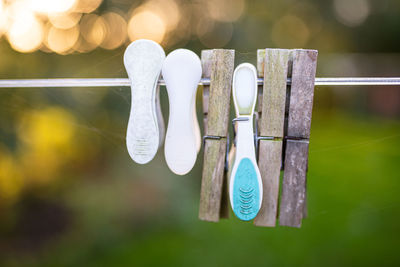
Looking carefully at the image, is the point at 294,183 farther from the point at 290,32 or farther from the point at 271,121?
the point at 290,32

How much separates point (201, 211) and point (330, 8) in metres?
3.11

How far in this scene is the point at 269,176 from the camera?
3.04ft

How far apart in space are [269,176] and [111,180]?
1.50 m

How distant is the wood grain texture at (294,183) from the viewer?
0.91 meters

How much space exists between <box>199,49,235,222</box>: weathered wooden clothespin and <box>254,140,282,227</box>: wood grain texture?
11cm

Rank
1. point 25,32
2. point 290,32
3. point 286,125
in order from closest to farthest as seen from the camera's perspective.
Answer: point 286,125 < point 25,32 < point 290,32

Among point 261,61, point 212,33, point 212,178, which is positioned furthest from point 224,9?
point 212,178

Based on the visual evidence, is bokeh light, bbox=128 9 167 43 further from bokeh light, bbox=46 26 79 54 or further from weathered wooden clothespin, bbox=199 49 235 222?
weathered wooden clothespin, bbox=199 49 235 222

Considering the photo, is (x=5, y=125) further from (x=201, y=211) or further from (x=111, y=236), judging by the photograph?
(x=201, y=211)

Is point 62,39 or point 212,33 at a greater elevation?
point 212,33

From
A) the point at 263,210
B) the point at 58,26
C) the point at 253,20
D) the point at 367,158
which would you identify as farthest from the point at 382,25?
the point at 263,210

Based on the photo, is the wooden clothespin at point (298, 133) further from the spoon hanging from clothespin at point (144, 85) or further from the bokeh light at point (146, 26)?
the bokeh light at point (146, 26)

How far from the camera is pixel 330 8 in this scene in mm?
3381

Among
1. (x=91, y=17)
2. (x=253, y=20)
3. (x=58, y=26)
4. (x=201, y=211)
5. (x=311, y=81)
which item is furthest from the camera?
(x=253, y=20)
